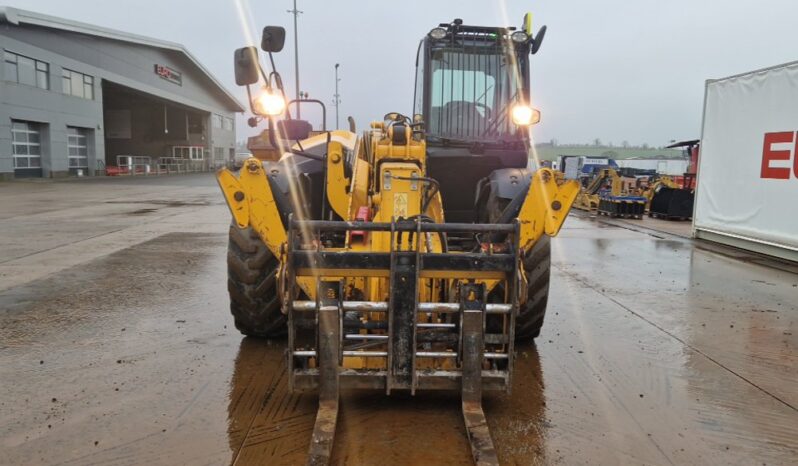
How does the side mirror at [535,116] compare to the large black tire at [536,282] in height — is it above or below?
above

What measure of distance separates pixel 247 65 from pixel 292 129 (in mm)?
626

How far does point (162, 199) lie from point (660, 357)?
19.3 metres

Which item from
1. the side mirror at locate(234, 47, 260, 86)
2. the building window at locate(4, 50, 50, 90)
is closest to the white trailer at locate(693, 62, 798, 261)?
the side mirror at locate(234, 47, 260, 86)

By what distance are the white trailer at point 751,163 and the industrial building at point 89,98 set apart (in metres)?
27.8

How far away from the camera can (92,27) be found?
31.0m

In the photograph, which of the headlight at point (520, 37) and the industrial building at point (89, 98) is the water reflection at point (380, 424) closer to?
the headlight at point (520, 37)

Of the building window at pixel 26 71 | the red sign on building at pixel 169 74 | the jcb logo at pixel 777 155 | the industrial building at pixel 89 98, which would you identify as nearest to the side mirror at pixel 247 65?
the jcb logo at pixel 777 155

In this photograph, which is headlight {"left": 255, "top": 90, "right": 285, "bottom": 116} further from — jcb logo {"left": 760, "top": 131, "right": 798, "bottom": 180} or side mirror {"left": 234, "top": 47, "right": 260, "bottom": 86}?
jcb logo {"left": 760, "top": 131, "right": 798, "bottom": 180}

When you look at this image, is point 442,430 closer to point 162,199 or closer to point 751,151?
point 751,151

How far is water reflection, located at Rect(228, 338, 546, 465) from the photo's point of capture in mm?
2900

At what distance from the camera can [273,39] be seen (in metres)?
3.64

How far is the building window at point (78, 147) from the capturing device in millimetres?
31875

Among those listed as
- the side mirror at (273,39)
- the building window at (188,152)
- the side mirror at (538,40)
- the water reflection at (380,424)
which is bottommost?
the water reflection at (380,424)

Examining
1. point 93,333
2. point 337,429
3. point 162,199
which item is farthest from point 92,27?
point 337,429
